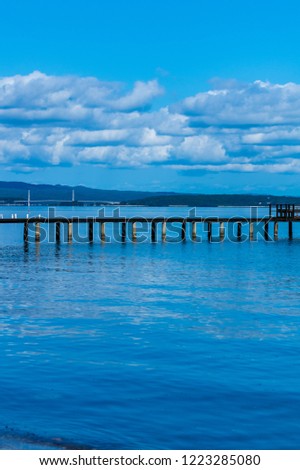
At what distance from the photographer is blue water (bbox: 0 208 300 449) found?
13898 mm

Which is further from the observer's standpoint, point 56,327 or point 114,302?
point 114,302

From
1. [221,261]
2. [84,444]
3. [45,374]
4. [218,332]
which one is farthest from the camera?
[221,261]

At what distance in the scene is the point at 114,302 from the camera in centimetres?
3200

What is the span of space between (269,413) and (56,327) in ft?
38.7

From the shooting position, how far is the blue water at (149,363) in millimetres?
13898

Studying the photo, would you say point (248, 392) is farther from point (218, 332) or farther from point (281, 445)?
point (218, 332)

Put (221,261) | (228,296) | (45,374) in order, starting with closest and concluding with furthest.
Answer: (45,374) → (228,296) → (221,261)

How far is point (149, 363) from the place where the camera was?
65.3 ft

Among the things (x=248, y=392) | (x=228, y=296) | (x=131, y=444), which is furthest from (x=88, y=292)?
(x=131, y=444)

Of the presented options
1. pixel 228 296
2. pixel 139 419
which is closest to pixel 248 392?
pixel 139 419

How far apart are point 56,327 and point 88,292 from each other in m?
10.3

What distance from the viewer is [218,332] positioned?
2477 centimetres

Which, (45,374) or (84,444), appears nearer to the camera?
(84,444)

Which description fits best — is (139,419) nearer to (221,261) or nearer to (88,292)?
(88,292)
